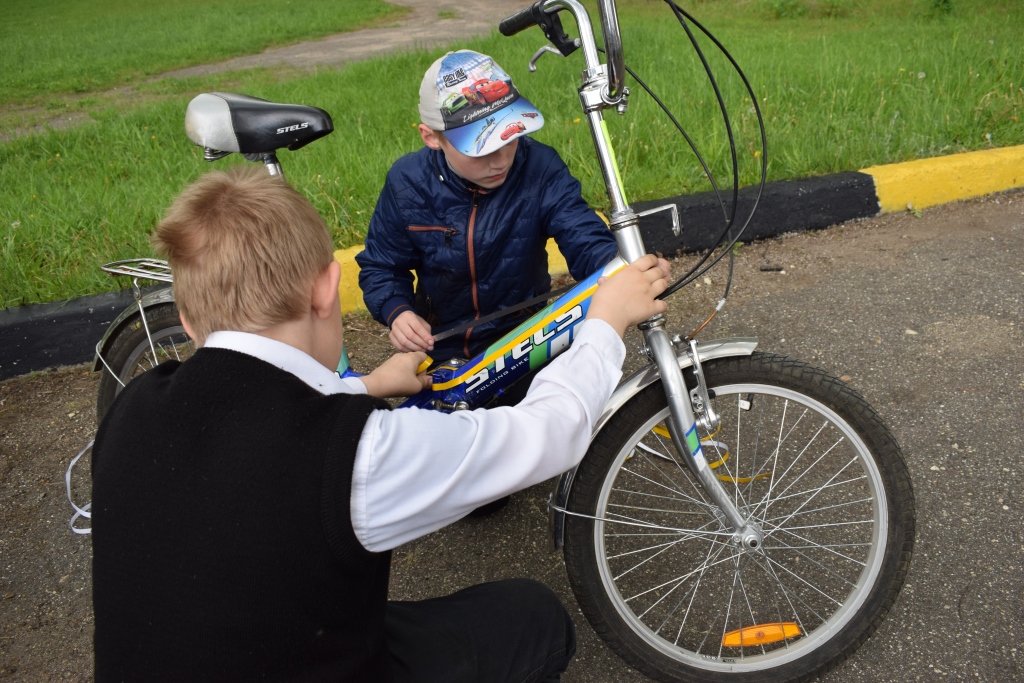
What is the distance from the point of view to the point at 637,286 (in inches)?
61.5

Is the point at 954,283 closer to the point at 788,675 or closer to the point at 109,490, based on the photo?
the point at 788,675

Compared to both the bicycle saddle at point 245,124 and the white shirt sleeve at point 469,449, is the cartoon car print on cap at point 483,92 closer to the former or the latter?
the bicycle saddle at point 245,124

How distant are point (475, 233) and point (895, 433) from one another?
1.54 meters

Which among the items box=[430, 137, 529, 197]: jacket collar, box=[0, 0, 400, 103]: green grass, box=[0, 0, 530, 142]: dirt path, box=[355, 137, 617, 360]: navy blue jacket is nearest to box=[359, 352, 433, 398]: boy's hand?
box=[355, 137, 617, 360]: navy blue jacket

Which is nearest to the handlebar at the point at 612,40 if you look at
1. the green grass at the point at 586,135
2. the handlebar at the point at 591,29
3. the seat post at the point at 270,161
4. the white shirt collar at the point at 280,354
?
the handlebar at the point at 591,29

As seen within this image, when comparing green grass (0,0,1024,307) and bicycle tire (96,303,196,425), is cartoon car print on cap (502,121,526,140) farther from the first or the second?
green grass (0,0,1024,307)

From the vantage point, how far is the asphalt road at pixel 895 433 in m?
2.04

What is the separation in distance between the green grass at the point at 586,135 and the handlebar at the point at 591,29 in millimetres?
2047

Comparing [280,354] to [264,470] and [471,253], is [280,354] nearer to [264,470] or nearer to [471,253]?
[264,470]

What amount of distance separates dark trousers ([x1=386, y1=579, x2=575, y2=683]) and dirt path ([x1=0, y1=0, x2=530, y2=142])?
5.45 metres

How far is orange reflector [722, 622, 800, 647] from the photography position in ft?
6.35

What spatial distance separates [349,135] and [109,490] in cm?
399

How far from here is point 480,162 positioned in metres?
2.04

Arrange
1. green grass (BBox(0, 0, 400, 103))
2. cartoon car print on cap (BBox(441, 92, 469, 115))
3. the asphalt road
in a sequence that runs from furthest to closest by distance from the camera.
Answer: green grass (BBox(0, 0, 400, 103)) < the asphalt road < cartoon car print on cap (BBox(441, 92, 469, 115))
